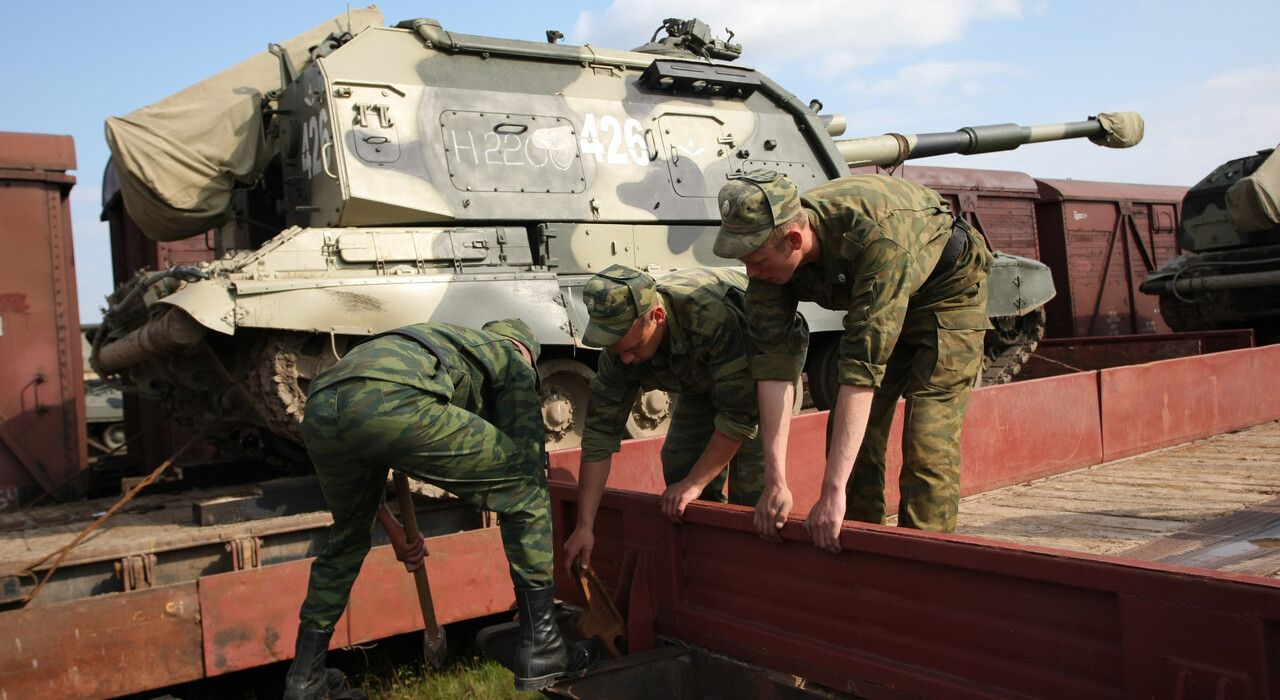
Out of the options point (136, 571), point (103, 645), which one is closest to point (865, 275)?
point (103, 645)

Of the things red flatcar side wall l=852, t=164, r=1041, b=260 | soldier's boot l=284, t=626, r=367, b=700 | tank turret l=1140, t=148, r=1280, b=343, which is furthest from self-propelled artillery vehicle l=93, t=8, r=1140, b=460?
red flatcar side wall l=852, t=164, r=1041, b=260

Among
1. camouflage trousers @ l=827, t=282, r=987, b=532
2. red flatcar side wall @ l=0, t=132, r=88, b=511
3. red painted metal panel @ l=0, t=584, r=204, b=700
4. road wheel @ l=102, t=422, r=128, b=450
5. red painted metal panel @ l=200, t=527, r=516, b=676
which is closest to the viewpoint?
camouflage trousers @ l=827, t=282, r=987, b=532

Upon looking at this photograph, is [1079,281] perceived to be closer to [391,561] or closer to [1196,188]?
[1196,188]

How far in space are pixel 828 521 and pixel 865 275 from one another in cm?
74

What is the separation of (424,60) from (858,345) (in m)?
4.48

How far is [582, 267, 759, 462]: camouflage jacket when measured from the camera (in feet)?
10.2

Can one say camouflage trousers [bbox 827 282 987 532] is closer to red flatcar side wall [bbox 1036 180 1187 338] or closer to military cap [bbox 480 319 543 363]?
military cap [bbox 480 319 543 363]

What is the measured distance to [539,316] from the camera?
582 centimetres

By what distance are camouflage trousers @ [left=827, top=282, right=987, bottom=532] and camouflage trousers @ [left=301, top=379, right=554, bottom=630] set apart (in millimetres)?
1132

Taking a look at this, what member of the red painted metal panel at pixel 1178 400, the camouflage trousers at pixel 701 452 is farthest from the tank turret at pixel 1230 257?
the camouflage trousers at pixel 701 452

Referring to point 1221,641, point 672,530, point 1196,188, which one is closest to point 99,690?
point 672,530

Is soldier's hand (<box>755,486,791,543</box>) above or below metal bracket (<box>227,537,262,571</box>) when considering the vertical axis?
above

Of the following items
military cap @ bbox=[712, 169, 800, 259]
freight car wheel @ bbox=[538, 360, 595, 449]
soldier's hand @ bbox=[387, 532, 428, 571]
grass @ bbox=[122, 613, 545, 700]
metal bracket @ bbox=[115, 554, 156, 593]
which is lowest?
grass @ bbox=[122, 613, 545, 700]

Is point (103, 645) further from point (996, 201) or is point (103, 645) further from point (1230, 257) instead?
point (996, 201)
